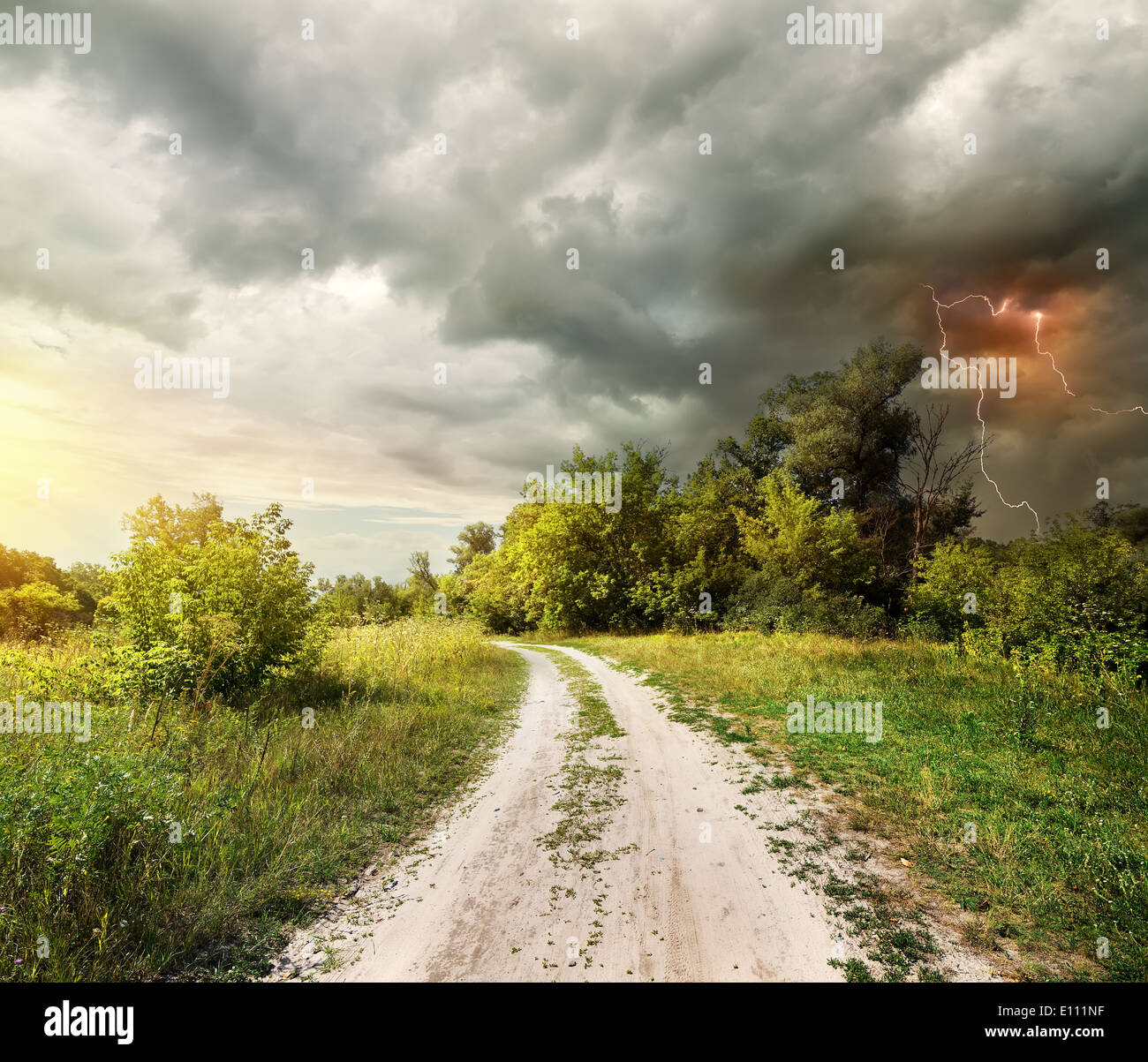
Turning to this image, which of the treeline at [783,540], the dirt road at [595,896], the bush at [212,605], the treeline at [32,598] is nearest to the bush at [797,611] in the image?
the treeline at [783,540]

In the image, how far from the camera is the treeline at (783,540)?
2675 cm

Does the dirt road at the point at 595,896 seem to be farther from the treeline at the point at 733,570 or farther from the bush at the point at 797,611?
the bush at the point at 797,611

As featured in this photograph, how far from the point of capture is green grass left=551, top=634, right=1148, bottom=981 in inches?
162

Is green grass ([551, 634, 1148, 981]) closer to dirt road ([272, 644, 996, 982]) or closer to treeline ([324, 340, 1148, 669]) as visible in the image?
dirt road ([272, 644, 996, 982])

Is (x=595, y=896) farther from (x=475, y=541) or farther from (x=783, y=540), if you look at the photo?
(x=475, y=541)

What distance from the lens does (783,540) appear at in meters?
31.4

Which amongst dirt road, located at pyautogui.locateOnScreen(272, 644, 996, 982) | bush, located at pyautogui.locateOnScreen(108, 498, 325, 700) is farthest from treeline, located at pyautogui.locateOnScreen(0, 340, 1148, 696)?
dirt road, located at pyautogui.locateOnScreen(272, 644, 996, 982)

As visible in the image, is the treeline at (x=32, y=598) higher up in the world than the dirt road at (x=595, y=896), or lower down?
higher up

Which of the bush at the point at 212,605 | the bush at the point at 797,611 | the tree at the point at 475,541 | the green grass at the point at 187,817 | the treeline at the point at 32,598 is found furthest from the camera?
the tree at the point at 475,541

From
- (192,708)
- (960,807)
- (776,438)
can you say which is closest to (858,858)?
(960,807)

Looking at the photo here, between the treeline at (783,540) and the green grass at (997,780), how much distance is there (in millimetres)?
10355

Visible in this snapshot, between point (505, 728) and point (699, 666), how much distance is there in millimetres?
8047

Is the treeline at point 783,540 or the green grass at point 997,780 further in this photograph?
the treeline at point 783,540
